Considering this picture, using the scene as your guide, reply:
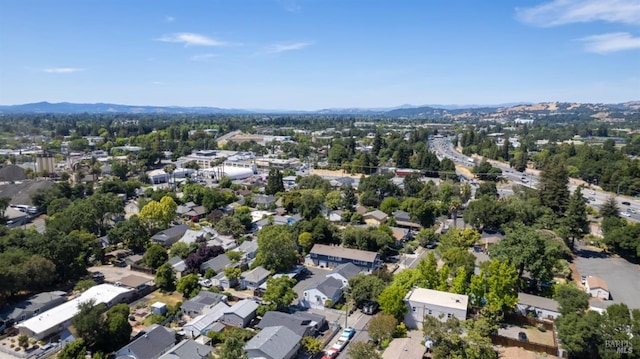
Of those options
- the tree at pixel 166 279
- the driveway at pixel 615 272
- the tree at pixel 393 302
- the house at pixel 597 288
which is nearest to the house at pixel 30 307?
the tree at pixel 166 279

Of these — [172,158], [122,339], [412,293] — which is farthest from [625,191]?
[172,158]

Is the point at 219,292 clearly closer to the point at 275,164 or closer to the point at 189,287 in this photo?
the point at 189,287

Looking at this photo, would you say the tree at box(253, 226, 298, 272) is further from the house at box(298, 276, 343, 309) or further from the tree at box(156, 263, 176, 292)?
the tree at box(156, 263, 176, 292)

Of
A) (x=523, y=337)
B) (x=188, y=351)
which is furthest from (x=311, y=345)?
(x=523, y=337)

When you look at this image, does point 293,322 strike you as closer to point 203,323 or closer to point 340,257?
point 203,323

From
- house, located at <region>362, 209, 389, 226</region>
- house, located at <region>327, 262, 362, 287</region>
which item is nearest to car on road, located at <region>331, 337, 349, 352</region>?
house, located at <region>327, 262, 362, 287</region>
